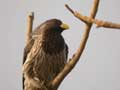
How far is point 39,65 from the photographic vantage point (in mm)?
1846

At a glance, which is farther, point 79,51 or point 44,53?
point 44,53

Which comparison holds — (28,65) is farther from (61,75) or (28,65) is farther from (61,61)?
(61,75)

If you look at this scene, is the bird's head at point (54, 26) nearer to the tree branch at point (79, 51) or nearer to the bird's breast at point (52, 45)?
the bird's breast at point (52, 45)

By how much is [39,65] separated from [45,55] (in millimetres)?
72

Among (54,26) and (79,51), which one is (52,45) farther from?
(79,51)

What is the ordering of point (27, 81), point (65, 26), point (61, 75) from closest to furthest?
point (61, 75), point (65, 26), point (27, 81)

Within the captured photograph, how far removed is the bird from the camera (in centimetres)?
180

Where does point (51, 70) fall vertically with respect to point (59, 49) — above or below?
below

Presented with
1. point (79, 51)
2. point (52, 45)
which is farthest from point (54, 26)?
point (79, 51)

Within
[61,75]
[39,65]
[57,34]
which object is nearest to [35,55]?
[39,65]

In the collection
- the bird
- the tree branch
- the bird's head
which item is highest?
the tree branch

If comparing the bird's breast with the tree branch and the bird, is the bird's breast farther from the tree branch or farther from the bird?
the tree branch

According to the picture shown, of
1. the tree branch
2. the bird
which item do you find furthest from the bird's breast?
the tree branch

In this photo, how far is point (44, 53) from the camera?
1817 millimetres
